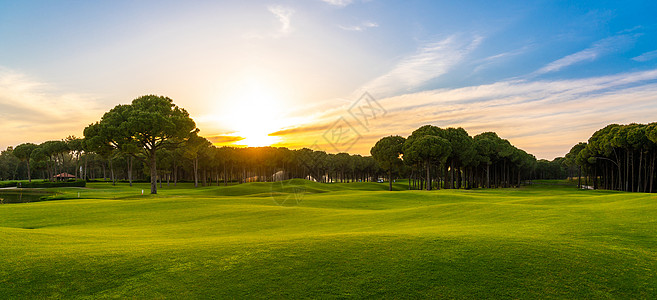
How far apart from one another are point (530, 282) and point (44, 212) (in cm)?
3353

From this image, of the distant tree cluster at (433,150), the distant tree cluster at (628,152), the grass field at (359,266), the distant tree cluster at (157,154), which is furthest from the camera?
the distant tree cluster at (433,150)

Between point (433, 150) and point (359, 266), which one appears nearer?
point (359, 266)

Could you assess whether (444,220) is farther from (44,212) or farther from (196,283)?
(44,212)

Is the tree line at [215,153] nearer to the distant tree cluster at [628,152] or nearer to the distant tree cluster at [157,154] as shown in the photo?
the distant tree cluster at [157,154]

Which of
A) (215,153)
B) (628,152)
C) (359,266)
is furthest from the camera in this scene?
(215,153)

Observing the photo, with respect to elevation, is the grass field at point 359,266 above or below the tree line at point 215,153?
below

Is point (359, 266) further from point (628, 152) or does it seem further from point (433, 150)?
point (628, 152)

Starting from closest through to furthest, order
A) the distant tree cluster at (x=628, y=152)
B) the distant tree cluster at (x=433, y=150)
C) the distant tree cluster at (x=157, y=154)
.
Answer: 1. the distant tree cluster at (x=157, y=154)
2. the distant tree cluster at (x=628, y=152)
3. the distant tree cluster at (x=433, y=150)

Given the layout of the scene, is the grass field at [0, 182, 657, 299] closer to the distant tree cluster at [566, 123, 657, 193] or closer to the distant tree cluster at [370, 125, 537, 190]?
the distant tree cluster at [370, 125, 537, 190]

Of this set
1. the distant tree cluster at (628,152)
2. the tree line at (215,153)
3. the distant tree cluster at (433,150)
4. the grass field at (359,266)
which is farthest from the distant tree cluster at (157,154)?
the distant tree cluster at (628,152)

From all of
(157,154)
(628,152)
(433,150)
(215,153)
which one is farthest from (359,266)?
(215,153)

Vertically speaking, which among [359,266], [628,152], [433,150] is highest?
[433,150]

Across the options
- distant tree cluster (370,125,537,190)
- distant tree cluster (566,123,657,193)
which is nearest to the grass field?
distant tree cluster (370,125,537,190)

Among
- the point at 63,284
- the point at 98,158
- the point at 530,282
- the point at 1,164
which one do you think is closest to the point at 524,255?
the point at 530,282
